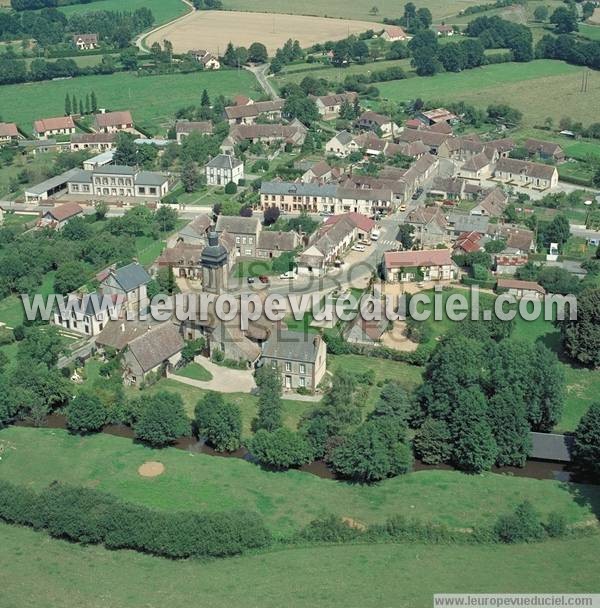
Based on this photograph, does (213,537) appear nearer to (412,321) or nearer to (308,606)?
(308,606)

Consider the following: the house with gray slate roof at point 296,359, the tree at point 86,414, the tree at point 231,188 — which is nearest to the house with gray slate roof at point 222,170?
the tree at point 231,188

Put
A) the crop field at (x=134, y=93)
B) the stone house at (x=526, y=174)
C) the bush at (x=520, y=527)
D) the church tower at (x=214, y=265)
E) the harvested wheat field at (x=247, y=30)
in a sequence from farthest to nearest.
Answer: the harvested wheat field at (x=247, y=30)
the crop field at (x=134, y=93)
the stone house at (x=526, y=174)
the church tower at (x=214, y=265)
the bush at (x=520, y=527)

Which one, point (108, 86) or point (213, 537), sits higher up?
point (108, 86)

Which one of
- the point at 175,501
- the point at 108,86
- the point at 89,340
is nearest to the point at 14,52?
the point at 108,86

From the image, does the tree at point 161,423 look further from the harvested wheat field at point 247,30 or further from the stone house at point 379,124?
the harvested wheat field at point 247,30

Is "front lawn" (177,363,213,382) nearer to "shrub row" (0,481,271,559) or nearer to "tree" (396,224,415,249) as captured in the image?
"shrub row" (0,481,271,559)

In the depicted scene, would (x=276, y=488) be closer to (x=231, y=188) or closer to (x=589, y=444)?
(x=589, y=444)
